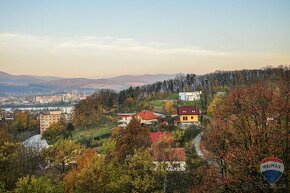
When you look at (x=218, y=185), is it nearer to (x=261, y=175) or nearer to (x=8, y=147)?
(x=261, y=175)

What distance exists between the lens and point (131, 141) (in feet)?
71.3

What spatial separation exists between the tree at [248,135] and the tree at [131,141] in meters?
7.82

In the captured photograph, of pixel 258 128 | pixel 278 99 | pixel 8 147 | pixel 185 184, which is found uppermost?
pixel 278 99

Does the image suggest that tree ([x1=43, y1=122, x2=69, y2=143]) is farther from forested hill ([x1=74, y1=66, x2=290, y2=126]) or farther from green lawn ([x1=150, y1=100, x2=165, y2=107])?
green lawn ([x1=150, y1=100, x2=165, y2=107])

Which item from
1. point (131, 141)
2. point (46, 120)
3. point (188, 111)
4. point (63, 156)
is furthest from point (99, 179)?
point (46, 120)

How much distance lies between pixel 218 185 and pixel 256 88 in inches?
150

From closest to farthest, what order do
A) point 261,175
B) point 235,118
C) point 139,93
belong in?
point 261,175
point 235,118
point 139,93

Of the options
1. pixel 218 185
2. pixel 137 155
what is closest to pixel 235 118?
pixel 218 185

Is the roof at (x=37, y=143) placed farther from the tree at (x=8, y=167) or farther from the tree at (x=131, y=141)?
the tree at (x=131, y=141)

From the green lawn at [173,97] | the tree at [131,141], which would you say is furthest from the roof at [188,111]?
the tree at [131,141]

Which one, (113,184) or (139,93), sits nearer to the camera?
(113,184)

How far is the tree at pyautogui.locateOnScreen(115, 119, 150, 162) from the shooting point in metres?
21.0

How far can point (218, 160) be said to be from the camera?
1325 centimetres

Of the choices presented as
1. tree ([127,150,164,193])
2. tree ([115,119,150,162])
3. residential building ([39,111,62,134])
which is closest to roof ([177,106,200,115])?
tree ([115,119,150,162])
